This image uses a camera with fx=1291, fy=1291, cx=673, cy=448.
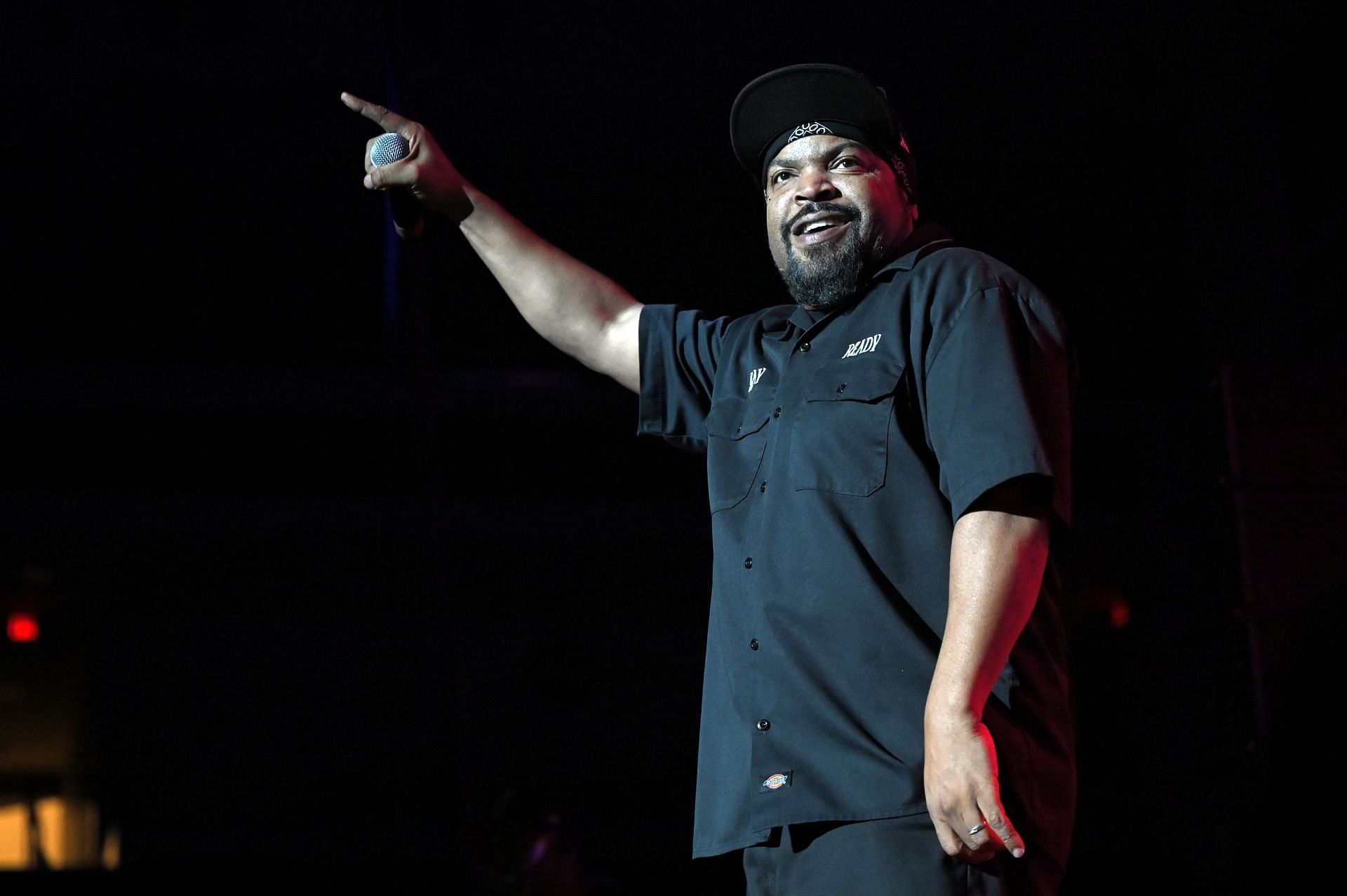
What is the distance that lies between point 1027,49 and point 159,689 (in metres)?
4.49

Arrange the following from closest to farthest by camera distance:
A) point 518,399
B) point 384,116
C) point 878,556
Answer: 1. point 878,556
2. point 384,116
3. point 518,399

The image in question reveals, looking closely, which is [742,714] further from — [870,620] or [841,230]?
[841,230]

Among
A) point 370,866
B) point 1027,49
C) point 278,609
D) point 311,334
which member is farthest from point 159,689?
point 1027,49

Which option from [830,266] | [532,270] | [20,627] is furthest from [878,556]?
[20,627]

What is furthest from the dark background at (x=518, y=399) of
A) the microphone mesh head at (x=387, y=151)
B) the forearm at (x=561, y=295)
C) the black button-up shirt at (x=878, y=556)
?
the black button-up shirt at (x=878, y=556)

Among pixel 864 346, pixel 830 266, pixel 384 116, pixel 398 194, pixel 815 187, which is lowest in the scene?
pixel 864 346

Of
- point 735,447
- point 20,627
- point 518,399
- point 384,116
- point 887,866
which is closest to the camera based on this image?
point 887,866

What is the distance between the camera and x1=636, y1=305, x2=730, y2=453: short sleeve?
1.74 metres

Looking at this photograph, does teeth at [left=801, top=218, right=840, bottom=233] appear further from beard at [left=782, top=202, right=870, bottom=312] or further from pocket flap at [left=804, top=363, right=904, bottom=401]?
pocket flap at [left=804, top=363, right=904, bottom=401]

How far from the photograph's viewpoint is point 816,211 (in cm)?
157

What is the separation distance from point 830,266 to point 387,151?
67 centimetres

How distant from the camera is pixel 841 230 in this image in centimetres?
155

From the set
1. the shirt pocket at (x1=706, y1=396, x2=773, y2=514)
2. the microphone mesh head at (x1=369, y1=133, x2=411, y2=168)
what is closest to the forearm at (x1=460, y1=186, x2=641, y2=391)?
the microphone mesh head at (x1=369, y1=133, x2=411, y2=168)

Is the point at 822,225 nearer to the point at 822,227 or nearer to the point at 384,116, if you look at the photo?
the point at 822,227
